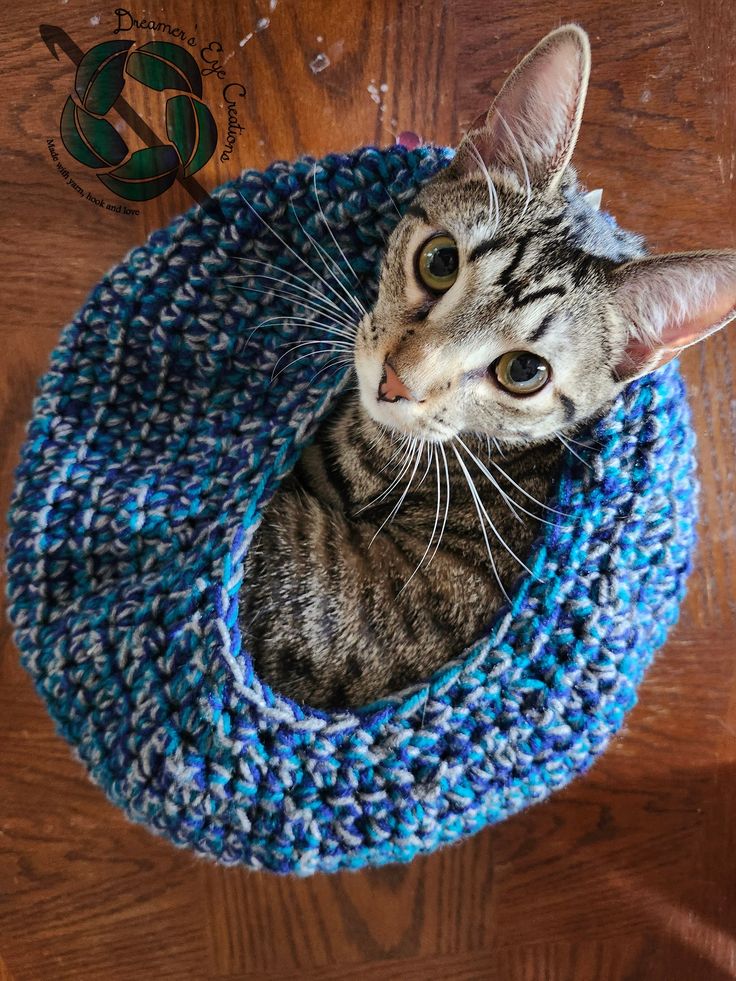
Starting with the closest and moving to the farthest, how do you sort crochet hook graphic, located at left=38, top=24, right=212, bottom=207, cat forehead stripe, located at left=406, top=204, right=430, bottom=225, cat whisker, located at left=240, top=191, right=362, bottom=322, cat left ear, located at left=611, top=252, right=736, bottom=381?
cat left ear, located at left=611, top=252, right=736, bottom=381, cat forehead stripe, located at left=406, top=204, right=430, bottom=225, cat whisker, located at left=240, top=191, right=362, bottom=322, crochet hook graphic, located at left=38, top=24, right=212, bottom=207

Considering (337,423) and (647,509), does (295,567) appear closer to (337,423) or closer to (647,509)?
(337,423)

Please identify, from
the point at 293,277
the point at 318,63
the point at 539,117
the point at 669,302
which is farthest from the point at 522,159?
the point at 318,63

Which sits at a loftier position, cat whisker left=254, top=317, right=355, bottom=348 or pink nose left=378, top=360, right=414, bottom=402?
cat whisker left=254, top=317, right=355, bottom=348

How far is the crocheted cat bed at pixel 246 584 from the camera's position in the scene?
2.43ft

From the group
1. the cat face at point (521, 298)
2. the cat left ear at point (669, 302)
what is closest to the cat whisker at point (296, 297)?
the cat face at point (521, 298)

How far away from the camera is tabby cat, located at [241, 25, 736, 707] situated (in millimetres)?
657

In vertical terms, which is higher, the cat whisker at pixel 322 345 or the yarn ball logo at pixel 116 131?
the yarn ball logo at pixel 116 131

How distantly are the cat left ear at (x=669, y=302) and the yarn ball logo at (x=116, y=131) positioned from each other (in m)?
0.57

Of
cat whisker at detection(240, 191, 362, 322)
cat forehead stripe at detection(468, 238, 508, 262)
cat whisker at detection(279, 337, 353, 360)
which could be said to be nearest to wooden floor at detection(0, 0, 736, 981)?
cat whisker at detection(240, 191, 362, 322)

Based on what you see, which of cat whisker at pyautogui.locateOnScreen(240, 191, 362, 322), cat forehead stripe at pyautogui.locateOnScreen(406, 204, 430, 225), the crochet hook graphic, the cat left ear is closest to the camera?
the cat left ear

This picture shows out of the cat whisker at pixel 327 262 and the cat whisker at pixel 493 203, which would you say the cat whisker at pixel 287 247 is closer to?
the cat whisker at pixel 327 262

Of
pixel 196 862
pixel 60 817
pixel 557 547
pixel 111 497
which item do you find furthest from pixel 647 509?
pixel 60 817

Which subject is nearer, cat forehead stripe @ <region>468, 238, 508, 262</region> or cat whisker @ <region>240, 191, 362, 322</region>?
cat forehead stripe @ <region>468, 238, 508, 262</region>

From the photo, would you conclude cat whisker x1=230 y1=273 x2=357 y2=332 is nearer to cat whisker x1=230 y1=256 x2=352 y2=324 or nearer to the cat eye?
cat whisker x1=230 y1=256 x2=352 y2=324
